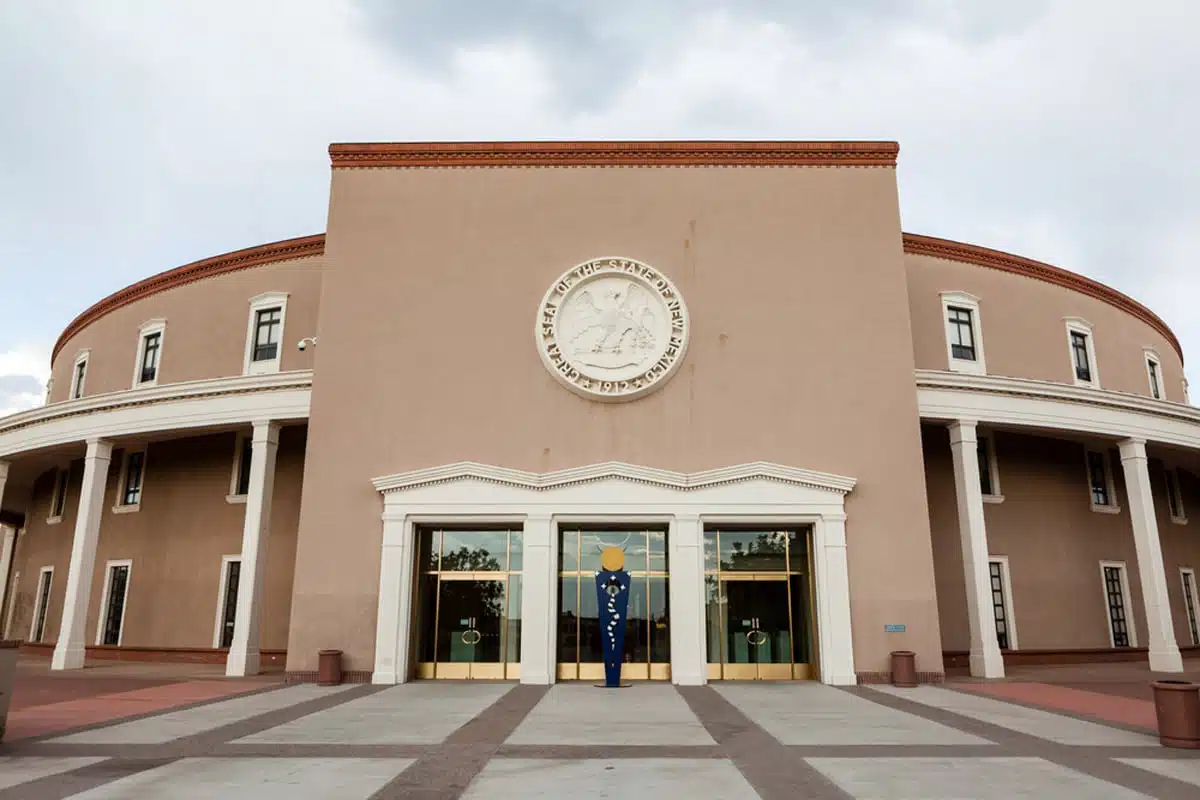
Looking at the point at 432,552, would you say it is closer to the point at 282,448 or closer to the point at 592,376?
the point at 592,376

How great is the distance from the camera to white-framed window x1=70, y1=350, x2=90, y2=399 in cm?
3047

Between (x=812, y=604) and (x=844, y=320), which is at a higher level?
(x=844, y=320)

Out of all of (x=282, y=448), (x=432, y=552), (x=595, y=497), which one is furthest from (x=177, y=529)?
(x=595, y=497)

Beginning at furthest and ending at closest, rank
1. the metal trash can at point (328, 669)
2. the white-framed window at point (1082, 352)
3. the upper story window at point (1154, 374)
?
1. the upper story window at point (1154, 374)
2. the white-framed window at point (1082, 352)
3. the metal trash can at point (328, 669)

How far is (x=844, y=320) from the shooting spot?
20375 millimetres

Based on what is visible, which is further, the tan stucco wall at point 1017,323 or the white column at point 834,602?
the tan stucco wall at point 1017,323

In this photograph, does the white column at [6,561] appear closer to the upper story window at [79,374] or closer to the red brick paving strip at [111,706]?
the upper story window at [79,374]

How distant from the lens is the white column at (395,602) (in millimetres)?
18406

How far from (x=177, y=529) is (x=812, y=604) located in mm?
19468

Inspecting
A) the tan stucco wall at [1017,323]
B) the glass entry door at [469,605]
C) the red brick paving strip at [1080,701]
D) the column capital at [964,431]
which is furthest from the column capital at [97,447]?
the tan stucco wall at [1017,323]

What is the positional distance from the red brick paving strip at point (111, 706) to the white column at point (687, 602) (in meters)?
9.29

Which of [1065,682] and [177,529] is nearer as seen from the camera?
[1065,682]

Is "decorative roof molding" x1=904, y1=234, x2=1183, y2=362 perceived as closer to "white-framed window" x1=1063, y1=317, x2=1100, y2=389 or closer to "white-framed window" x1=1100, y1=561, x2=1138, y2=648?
"white-framed window" x1=1063, y1=317, x2=1100, y2=389

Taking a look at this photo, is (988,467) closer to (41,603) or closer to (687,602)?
(687,602)
